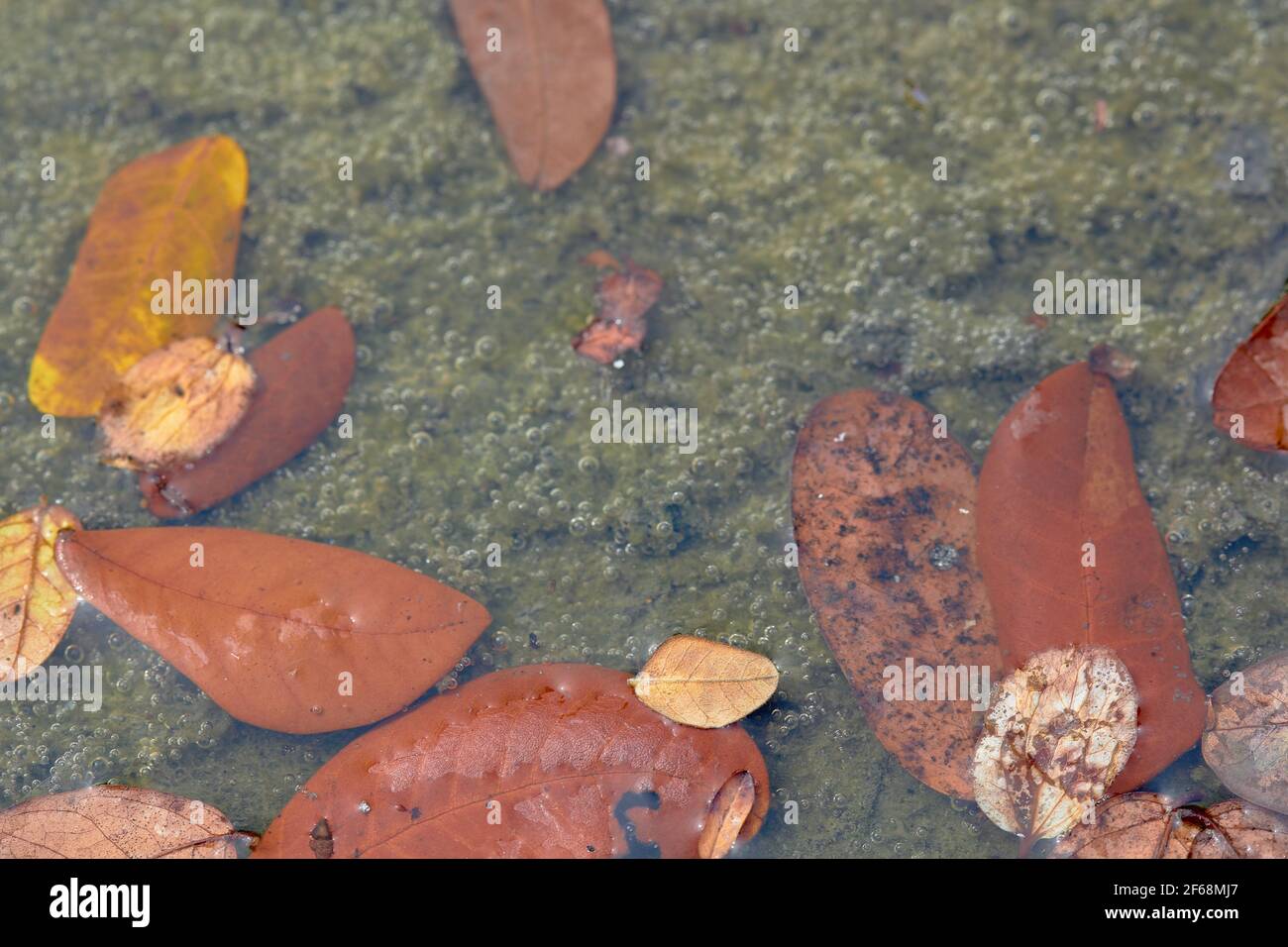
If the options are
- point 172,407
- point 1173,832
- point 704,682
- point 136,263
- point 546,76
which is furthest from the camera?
point 546,76

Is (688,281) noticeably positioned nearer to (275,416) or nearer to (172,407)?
(275,416)

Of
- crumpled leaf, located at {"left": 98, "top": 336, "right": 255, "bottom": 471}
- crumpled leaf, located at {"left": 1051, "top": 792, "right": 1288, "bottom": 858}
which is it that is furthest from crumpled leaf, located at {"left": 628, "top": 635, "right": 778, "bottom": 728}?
crumpled leaf, located at {"left": 98, "top": 336, "right": 255, "bottom": 471}

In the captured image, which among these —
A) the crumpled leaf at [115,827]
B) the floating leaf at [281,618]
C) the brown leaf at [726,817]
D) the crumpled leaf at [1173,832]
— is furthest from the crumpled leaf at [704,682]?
the crumpled leaf at [115,827]

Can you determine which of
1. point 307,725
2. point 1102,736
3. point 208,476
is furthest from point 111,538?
point 1102,736

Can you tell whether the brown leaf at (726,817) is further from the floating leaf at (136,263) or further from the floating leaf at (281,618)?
the floating leaf at (136,263)

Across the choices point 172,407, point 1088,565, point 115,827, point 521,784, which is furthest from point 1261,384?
point 115,827
